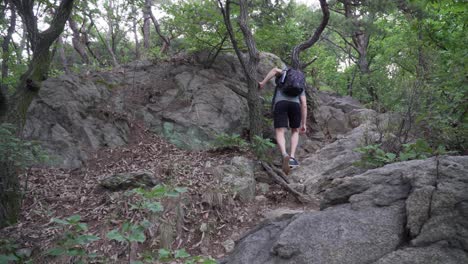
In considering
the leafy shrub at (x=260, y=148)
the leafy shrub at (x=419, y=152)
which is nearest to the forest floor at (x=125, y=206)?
the leafy shrub at (x=260, y=148)

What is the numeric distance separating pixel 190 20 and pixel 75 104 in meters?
3.41

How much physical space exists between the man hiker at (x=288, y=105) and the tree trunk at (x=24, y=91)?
384 cm

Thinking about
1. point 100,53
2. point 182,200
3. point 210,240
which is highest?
point 100,53

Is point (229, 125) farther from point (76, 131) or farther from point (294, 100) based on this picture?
point (76, 131)

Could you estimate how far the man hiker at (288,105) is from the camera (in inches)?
241

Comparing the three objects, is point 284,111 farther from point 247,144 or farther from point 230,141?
point 230,141

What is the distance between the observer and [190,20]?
852 cm

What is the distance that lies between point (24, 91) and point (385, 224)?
5423 millimetres

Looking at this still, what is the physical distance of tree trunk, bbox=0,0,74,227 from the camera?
179 inches

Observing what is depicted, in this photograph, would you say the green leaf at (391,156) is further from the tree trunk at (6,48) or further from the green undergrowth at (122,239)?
the tree trunk at (6,48)

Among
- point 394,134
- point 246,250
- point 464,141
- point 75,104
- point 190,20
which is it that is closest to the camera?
point 246,250

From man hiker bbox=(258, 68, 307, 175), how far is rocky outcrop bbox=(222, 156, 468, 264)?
2.31 m

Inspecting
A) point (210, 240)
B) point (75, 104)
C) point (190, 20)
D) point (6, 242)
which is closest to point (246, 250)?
point (210, 240)

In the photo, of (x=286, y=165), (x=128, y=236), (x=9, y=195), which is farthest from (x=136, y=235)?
(x=286, y=165)
